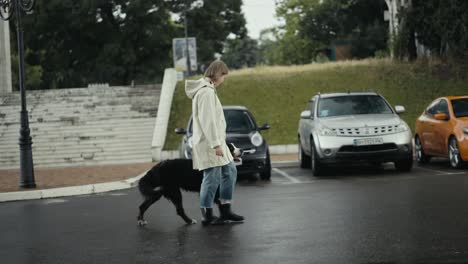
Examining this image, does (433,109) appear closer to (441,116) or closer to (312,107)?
(441,116)

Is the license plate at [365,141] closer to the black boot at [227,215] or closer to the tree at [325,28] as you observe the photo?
the black boot at [227,215]

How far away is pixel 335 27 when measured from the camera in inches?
2904

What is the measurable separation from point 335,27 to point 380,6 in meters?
11.4

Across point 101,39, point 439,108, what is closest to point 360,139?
point 439,108

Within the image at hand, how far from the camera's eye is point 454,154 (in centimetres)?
1453

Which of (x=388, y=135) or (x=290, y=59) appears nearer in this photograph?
(x=388, y=135)

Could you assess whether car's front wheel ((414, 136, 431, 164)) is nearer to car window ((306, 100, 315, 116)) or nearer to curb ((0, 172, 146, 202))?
car window ((306, 100, 315, 116))

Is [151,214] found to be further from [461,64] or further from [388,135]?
[461,64]

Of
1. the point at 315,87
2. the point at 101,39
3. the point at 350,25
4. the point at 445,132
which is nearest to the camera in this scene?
the point at 445,132

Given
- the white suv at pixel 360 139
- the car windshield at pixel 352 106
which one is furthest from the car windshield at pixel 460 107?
the car windshield at pixel 352 106

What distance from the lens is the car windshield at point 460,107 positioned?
1498 cm

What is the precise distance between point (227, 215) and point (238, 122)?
23.4ft

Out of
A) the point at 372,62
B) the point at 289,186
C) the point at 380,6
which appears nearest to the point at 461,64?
the point at 372,62

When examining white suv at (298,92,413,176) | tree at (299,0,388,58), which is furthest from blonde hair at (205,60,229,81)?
tree at (299,0,388,58)
